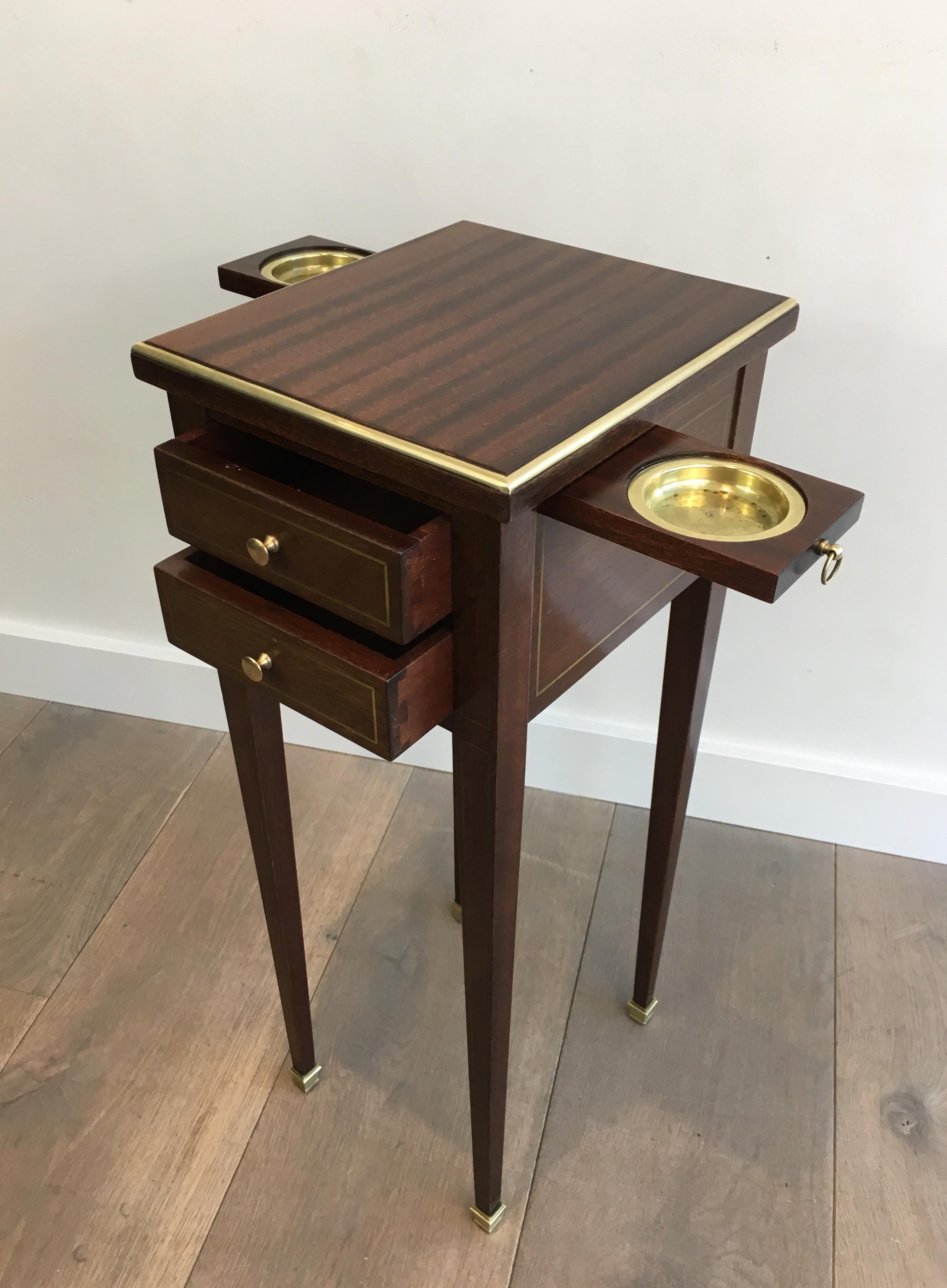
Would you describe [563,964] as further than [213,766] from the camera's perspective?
No

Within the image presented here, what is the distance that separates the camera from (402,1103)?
1130mm

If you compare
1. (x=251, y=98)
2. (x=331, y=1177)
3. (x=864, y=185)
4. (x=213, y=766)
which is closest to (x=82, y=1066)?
(x=331, y=1177)

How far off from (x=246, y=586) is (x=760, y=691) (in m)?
0.80

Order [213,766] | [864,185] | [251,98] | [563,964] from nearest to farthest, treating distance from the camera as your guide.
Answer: [864,185] < [251,98] < [563,964] < [213,766]

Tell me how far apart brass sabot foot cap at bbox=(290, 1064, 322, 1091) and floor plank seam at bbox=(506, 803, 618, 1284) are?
0.80ft

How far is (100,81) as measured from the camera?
1158 mm

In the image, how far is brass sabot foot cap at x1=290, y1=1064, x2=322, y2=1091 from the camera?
1131 millimetres

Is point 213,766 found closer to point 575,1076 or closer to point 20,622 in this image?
point 20,622

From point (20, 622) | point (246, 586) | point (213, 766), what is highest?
point (246, 586)

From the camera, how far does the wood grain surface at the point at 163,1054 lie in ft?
3.35

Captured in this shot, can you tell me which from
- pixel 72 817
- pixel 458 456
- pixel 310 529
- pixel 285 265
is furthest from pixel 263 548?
pixel 72 817

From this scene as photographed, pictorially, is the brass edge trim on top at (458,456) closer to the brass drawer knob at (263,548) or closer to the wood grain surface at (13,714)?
the brass drawer knob at (263,548)

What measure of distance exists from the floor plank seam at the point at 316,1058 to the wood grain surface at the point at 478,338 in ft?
2.30

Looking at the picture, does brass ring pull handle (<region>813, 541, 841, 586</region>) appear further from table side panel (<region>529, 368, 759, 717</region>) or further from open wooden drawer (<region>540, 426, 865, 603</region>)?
table side panel (<region>529, 368, 759, 717</region>)
